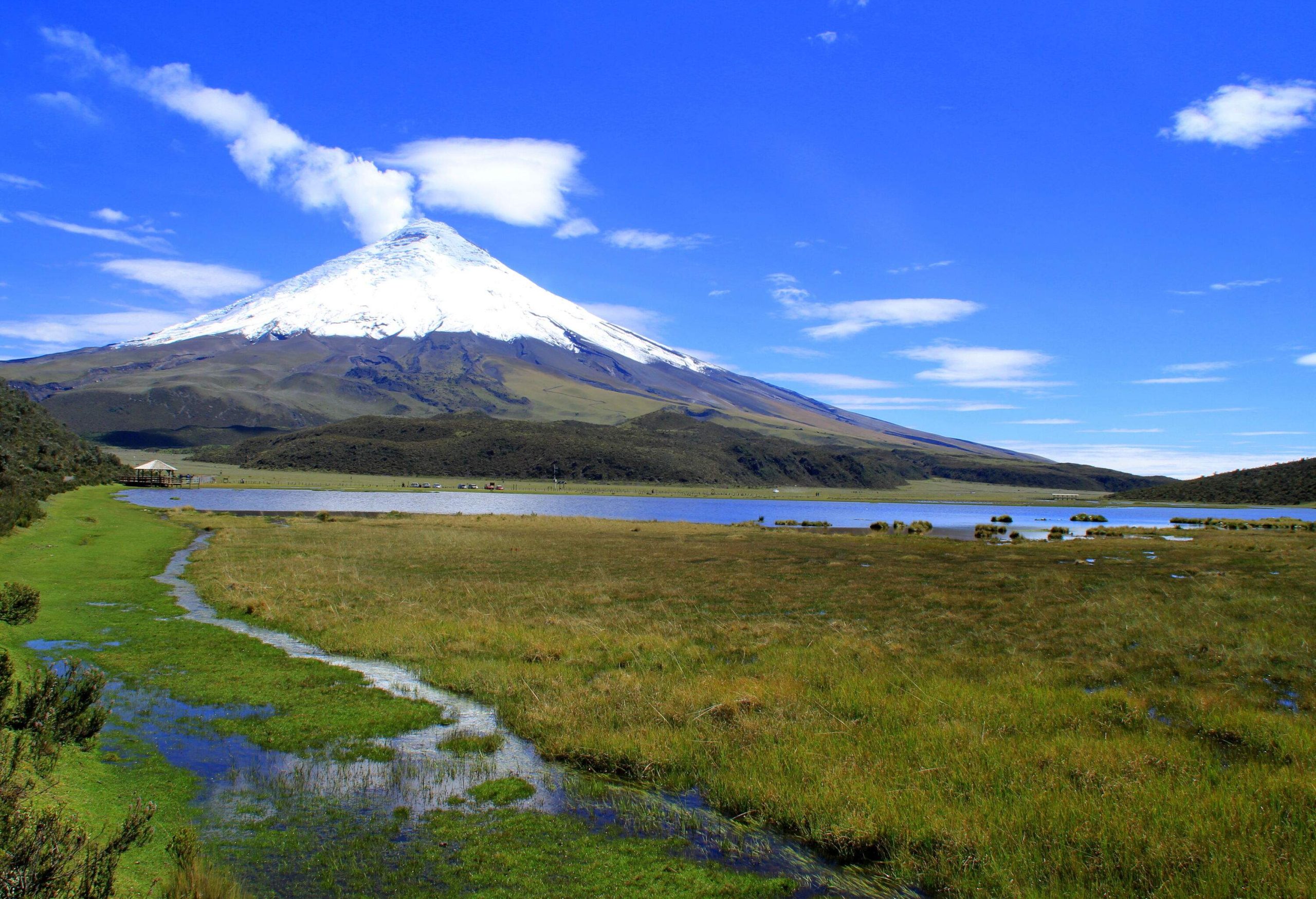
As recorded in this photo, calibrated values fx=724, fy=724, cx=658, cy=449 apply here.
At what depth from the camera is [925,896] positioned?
671cm

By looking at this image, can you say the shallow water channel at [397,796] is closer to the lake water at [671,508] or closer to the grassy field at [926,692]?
the grassy field at [926,692]

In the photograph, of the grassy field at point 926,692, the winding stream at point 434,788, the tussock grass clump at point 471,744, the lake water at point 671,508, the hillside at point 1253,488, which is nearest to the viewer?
the grassy field at point 926,692

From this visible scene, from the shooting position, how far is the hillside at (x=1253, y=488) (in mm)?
112856

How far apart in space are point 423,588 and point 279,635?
6.84 metres

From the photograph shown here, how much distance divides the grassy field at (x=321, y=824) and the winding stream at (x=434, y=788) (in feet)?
0.80

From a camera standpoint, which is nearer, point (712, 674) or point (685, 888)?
point (685, 888)

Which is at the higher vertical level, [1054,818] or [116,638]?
[1054,818]

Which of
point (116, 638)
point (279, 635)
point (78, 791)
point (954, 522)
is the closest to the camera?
point (78, 791)

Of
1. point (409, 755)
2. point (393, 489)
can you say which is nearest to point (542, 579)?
point (409, 755)

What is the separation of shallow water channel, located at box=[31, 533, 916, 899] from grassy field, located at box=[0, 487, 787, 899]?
0.08 m

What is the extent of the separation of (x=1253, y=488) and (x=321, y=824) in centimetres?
15980

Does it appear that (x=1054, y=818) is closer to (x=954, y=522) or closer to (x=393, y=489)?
(x=954, y=522)

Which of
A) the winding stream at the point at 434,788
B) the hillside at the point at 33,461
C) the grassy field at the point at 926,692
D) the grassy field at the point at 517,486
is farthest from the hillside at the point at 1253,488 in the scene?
the hillside at the point at 33,461

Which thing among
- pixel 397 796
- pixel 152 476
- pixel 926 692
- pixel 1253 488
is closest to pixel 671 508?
pixel 152 476
